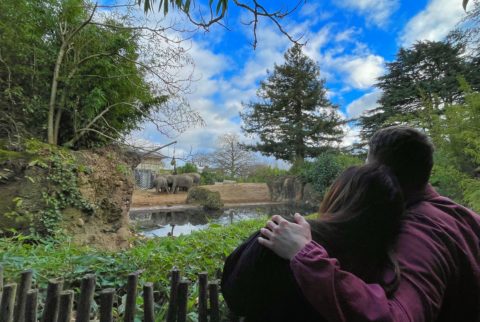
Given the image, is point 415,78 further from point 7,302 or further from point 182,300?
point 7,302

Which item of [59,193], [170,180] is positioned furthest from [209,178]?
[59,193]

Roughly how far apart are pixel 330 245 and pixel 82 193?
4.93 metres

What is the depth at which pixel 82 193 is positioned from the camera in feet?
16.4

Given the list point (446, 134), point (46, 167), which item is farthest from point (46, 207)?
point (446, 134)

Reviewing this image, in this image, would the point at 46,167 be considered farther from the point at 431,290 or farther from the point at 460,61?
the point at 460,61

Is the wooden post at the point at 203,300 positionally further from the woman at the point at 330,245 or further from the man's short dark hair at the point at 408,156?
the man's short dark hair at the point at 408,156

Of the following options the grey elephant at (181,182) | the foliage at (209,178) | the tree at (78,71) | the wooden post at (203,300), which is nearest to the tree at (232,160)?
the foliage at (209,178)

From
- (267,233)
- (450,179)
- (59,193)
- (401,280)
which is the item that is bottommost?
(401,280)

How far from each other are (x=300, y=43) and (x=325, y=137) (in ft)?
66.7

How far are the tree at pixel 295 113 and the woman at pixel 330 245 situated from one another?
2052cm

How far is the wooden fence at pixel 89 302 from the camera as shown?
1.27 meters

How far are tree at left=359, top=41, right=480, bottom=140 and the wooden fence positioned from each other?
58.2 ft

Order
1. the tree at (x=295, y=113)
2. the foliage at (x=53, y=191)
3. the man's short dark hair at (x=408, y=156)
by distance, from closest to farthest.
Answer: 1. the man's short dark hair at (x=408, y=156)
2. the foliage at (x=53, y=191)
3. the tree at (x=295, y=113)

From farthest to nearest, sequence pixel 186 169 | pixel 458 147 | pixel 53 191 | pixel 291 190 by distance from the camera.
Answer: pixel 186 169 < pixel 291 190 < pixel 458 147 < pixel 53 191
